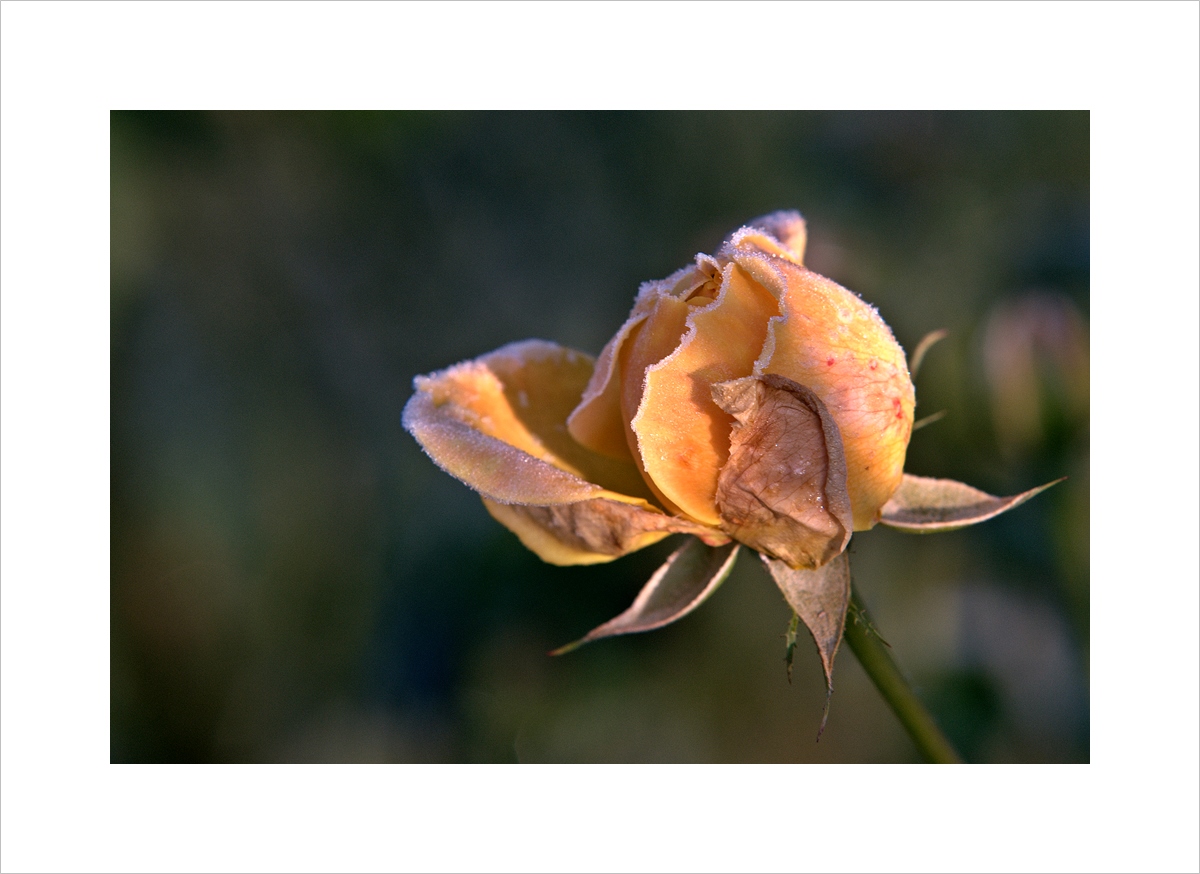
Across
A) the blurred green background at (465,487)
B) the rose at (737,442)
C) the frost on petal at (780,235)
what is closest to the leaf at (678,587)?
the rose at (737,442)

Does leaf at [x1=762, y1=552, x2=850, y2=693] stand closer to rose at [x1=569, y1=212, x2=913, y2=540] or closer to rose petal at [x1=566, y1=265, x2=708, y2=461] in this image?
rose at [x1=569, y1=212, x2=913, y2=540]

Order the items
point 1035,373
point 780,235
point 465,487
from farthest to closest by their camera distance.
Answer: point 465,487
point 1035,373
point 780,235

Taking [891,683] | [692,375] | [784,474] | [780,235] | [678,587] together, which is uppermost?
[780,235]

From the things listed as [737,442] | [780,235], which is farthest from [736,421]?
[780,235]

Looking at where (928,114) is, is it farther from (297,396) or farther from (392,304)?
(297,396)

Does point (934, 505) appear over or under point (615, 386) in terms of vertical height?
under

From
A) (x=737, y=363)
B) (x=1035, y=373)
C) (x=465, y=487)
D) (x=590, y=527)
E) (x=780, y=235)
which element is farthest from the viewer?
(x=465, y=487)

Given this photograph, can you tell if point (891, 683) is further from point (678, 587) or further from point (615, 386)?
point (615, 386)
